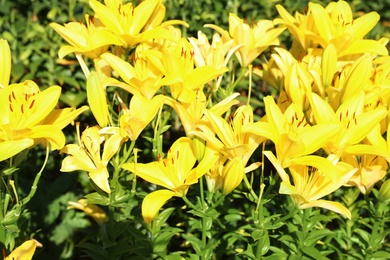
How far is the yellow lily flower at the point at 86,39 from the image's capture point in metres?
1.46

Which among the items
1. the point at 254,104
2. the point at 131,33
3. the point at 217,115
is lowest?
the point at 254,104

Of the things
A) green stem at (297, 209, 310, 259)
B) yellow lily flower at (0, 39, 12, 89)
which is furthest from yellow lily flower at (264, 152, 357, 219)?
yellow lily flower at (0, 39, 12, 89)

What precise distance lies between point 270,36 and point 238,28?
106 mm

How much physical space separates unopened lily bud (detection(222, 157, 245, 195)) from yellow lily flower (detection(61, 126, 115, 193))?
25cm

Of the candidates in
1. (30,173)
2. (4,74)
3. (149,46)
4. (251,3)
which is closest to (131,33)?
(149,46)

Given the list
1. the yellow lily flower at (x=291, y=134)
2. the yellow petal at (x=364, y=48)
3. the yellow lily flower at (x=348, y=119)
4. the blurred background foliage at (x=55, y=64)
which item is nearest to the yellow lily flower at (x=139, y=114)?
the yellow lily flower at (x=291, y=134)

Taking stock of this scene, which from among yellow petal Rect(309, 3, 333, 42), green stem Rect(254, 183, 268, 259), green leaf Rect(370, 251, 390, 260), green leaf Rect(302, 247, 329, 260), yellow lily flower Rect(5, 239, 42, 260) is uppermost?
yellow petal Rect(309, 3, 333, 42)

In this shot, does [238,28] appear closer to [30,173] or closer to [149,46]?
[149,46]

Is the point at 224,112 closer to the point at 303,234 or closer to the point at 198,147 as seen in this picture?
the point at 198,147

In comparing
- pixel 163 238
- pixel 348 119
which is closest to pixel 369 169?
pixel 348 119

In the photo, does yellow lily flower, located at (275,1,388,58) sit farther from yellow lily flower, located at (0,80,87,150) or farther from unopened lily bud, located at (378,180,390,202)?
yellow lily flower, located at (0,80,87,150)

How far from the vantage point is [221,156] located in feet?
4.59

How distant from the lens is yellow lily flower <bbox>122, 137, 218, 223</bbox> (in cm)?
131

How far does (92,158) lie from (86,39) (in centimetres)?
33
